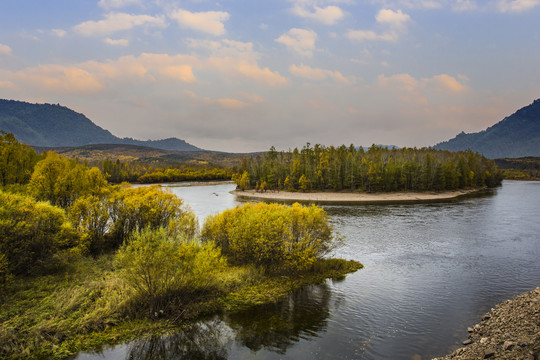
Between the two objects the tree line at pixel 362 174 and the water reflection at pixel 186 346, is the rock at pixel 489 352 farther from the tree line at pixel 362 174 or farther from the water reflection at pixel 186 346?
the tree line at pixel 362 174

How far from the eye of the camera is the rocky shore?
47.8 ft

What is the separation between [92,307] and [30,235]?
1013cm

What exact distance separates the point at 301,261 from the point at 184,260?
10975 millimetres

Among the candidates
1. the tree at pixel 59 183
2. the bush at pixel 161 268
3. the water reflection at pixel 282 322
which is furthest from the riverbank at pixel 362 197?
the bush at pixel 161 268

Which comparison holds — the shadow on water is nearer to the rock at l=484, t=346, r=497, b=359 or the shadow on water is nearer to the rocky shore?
the rocky shore

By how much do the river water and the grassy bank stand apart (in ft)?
4.05

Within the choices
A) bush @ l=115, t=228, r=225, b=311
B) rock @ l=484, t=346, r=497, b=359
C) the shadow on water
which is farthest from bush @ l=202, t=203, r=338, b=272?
rock @ l=484, t=346, r=497, b=359

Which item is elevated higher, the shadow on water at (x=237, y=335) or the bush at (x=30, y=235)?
the bush at (x=30, y=235)

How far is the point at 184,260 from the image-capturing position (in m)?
22.0

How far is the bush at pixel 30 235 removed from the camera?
2406cm

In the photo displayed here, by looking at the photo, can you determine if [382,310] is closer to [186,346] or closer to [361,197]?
[186,346]

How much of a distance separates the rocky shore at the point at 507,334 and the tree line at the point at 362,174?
329 ft

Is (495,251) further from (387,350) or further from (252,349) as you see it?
(252,349)

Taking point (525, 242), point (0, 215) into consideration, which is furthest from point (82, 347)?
point (525, 242)
